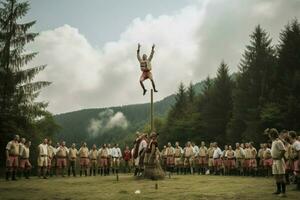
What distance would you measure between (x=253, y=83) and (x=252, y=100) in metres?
1.74

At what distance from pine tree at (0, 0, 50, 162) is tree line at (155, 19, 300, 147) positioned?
19.3 m

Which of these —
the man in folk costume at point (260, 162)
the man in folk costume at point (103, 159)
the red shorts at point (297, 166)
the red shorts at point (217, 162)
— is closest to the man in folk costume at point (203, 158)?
the red shorts at point (217, 162)

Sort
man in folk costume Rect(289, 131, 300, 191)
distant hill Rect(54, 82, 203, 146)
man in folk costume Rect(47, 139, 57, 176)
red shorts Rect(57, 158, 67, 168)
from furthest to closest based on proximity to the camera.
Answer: distant hill Rect(54, 82, 203, 146) → red shorts Rect(57, 158, 67, 168) → man in folk costume Rect(47, 139, 57, 176) → man in folk costume Rect(289, 131, 300, 191)

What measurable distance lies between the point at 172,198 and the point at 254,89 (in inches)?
1273

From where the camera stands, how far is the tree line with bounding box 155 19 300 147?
3597 centimetres

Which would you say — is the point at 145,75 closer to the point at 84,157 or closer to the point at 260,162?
the point at 84,157

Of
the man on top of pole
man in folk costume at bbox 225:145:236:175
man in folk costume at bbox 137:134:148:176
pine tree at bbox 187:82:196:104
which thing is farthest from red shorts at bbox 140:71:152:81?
pine tree at bbox 187:82:196:104

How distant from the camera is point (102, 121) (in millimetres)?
191125

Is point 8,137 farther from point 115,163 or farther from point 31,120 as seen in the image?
point 115,163

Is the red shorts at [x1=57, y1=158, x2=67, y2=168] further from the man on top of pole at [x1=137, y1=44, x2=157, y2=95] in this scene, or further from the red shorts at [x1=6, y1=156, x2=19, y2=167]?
the man on top of pole at [x1=137, y1=44, x2=157, y2=95]

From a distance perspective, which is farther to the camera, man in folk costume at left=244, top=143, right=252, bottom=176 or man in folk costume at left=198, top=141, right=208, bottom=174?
man in folk costume at left=198, top=141, right=208, bottom=174

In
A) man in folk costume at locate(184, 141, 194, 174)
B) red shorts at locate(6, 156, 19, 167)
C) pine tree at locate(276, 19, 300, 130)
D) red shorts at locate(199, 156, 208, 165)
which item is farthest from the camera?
pine tree at locate(276, 19, 300, 130)

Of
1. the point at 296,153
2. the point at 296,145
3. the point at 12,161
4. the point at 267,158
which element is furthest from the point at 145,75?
the point at 267,158

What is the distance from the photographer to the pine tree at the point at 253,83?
40.9 meters
